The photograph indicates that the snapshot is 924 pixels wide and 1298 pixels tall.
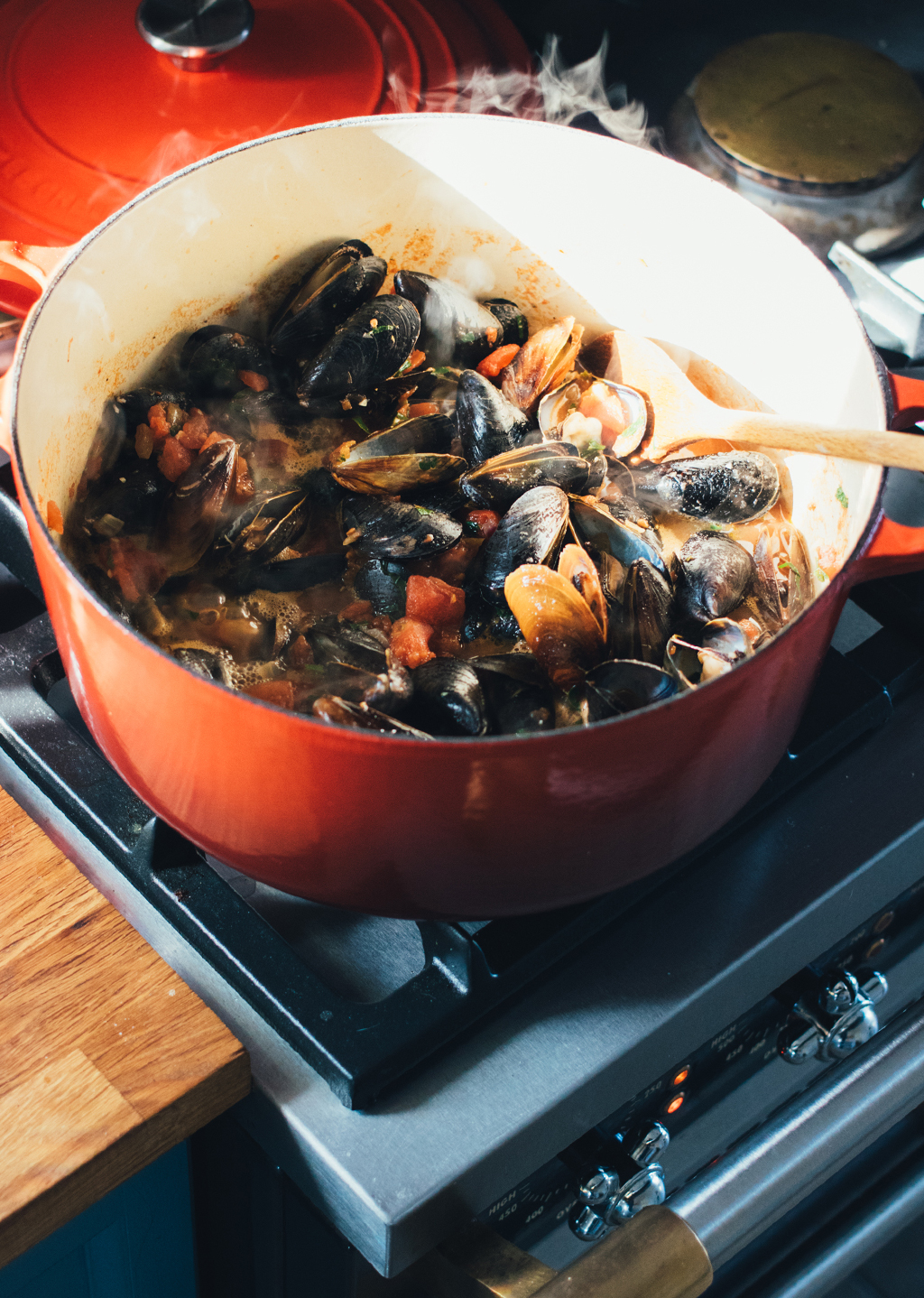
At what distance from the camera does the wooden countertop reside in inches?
22.8

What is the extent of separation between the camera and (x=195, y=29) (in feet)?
3.30

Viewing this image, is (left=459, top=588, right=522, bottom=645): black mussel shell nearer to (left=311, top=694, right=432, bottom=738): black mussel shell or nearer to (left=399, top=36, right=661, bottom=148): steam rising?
(left=311, top=694, right=432, bottom=738): black mussel shell

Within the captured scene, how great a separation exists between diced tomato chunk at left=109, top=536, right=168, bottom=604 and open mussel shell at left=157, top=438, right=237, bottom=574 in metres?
0.01

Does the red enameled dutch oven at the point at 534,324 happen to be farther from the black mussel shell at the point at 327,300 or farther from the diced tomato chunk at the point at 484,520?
the diced tomato chunk at the point at 484,520

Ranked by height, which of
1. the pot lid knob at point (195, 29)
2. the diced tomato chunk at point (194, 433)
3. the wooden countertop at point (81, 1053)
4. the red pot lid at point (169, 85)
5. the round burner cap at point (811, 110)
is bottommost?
the wooden countertop at point (81, 1053)

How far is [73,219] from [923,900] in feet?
2.93

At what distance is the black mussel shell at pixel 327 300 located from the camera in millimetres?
906

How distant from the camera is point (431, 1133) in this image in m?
0.61

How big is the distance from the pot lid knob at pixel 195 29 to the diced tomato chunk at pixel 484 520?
1.67ft

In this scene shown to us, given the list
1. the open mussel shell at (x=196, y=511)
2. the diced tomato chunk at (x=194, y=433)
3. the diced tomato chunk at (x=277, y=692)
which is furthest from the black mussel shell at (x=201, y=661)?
the diced tomato chunk at (x=194, y=433)

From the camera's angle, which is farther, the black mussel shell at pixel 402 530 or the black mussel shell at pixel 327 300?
the black mussel shell at pixel 327 300

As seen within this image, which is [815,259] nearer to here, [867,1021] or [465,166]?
[465,166]

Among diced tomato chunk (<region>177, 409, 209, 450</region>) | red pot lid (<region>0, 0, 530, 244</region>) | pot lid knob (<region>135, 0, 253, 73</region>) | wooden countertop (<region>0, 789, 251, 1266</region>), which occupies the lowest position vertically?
wooden countertop (<region>0, 789, 251, 1266</region>)

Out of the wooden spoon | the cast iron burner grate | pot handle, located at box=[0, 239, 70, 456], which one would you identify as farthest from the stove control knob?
pot handle, located at box=[0, 239, 70, 456]
